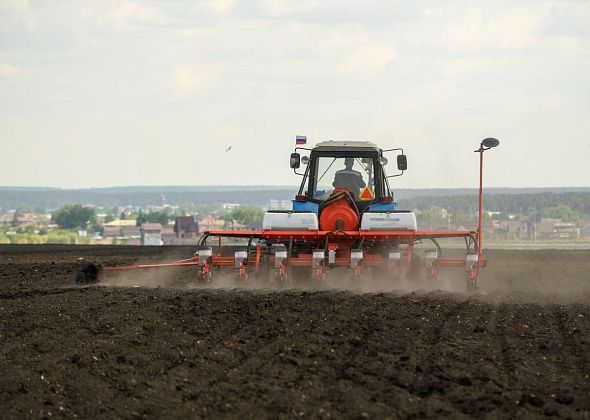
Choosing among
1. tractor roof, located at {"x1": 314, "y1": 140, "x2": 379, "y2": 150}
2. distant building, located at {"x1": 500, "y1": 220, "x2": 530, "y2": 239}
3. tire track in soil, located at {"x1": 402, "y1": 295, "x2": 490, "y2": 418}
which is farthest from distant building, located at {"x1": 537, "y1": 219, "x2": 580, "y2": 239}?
tire track in soil, located at {"x1": 402, "y1": 295, "x2": 490, "y2": 418}

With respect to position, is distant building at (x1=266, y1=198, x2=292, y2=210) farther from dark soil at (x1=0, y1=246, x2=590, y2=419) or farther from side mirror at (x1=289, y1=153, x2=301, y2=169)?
dark soil at (x1=0, y1=246, x2=590, y2=419)

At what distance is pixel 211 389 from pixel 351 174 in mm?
13177

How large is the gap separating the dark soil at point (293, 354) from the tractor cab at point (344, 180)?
3460 millimetres

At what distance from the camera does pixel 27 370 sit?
1190cm

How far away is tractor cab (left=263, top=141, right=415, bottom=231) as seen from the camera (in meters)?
22.6

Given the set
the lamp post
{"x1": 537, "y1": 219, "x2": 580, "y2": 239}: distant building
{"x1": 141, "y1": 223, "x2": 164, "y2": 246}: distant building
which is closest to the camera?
the lamp post

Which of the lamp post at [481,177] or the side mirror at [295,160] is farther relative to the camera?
the side mirror at [295,160]

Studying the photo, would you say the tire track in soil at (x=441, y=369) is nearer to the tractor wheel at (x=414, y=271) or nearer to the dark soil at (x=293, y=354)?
the dark soil at (x=293, y=354)

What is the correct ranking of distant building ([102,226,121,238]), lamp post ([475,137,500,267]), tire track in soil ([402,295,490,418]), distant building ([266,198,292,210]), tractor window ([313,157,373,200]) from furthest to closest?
distant building ([102,226,121,238]) → distant building ([266,198,292,210]) → tractor window ([313,157,373,200]) → lamp post ([475,137,500,267]) → tire track in soil ([402,295,490,418])

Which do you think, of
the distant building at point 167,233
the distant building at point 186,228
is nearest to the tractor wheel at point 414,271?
the distant building at point 186,228

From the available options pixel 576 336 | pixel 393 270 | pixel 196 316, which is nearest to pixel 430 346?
pixel 576 336

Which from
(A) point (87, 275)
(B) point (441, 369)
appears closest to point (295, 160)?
(A) point (87, 275)

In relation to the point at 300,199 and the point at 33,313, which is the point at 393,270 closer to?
the point at 300,199

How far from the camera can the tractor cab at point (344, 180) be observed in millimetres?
22562
